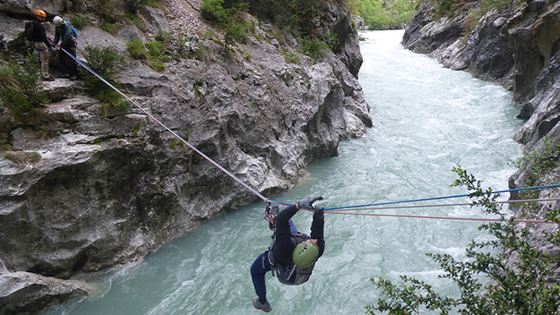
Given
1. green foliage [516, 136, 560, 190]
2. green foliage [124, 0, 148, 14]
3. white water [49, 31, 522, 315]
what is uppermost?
green foliage [124, 0, 148, 14]

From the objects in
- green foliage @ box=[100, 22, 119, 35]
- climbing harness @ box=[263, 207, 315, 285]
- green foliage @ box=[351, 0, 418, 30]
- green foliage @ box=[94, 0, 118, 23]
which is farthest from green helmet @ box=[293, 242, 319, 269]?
green foliage @ box=[351, 0, 418, 30]

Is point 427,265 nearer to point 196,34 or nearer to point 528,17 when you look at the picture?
point 196,34

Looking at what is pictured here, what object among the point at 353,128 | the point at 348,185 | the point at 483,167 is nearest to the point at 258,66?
the point at 348,185

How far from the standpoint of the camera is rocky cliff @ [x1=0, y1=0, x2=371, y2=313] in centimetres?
555

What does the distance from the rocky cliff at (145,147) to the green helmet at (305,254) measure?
3950mm

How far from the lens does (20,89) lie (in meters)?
5.69

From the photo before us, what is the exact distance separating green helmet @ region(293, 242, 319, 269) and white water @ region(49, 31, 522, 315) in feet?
7.56

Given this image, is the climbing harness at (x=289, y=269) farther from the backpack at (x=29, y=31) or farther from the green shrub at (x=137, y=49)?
the backpack at (x=29, y=31)

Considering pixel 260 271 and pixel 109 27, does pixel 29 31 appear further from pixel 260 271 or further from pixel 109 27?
pixel 260 271

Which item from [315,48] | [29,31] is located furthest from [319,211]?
[315,48]

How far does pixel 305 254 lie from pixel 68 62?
5853 mm

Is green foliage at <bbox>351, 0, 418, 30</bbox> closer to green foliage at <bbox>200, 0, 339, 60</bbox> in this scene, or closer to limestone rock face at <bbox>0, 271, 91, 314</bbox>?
green foliage at <bbox>200, 0, 339, 60</bbox>

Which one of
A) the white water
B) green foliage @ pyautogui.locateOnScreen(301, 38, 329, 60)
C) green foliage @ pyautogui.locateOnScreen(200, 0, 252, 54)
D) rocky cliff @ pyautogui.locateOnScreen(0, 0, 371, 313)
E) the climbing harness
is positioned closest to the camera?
the climbing harness

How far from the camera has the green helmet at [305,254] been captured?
4.21m
